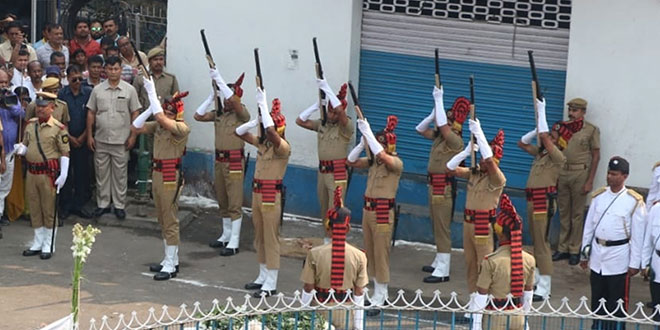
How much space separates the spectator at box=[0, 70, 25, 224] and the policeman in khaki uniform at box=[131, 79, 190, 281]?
5.60 feet

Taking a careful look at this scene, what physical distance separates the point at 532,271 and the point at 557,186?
3998mm

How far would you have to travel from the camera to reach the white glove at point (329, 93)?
45.8ft

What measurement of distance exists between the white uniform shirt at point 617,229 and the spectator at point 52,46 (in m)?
7.38

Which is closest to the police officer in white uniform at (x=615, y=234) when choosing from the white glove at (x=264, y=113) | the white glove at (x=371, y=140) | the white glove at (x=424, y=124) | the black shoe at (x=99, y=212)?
the white glove at (x=371, y=140)

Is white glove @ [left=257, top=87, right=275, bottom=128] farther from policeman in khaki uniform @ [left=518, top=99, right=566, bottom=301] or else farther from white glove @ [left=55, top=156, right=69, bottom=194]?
policeman in khaki uniform @ [left=518, top=99, right=566, bottom=301]

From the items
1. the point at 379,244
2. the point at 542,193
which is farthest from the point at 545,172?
the point at 379,244

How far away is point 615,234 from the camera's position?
11578 mm

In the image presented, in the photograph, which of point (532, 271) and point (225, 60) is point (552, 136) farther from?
point (225, 60)

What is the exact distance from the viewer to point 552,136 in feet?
43.4

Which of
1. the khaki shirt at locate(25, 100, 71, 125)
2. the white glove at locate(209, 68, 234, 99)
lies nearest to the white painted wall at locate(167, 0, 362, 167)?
the white glove at locate(209, 68, 234, 99)

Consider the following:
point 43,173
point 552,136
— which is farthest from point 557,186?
point 43,173

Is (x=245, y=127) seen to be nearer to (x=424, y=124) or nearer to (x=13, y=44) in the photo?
(x=424, y=124)

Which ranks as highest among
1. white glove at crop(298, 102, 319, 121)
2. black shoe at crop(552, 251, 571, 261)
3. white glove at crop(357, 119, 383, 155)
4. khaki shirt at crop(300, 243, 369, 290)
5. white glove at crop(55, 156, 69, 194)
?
white glove at crop(298, 102, 319, 121)

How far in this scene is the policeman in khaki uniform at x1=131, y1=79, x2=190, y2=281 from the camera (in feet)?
43.5
